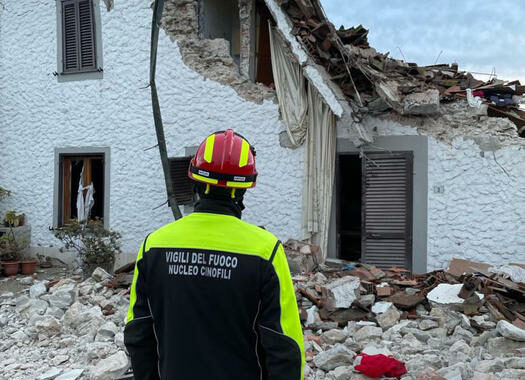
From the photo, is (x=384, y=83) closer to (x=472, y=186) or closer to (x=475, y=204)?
(x=472, y=186)

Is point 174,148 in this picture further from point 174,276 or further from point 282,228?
point 174,276

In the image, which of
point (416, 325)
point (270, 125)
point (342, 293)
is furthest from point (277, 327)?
point (270, 125)

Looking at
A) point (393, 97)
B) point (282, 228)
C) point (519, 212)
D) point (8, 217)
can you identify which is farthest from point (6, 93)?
point (519, 212)

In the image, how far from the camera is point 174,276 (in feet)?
6.50

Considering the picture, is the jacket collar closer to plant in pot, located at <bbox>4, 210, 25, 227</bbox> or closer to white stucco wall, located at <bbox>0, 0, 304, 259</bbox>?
white stucco wall, located at <bbox>0, 0, 304, 259</bbox>

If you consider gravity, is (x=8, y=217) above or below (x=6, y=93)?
below

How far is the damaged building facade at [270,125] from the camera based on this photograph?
24.1 ft

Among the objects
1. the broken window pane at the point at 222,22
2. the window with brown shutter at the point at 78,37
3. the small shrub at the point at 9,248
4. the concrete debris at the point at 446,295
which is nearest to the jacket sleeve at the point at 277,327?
the concrete debris at the point at 446,295

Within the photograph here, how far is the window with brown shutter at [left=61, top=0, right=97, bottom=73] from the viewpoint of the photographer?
9.63 metres

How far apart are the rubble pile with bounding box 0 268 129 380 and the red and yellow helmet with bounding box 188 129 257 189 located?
3178mm

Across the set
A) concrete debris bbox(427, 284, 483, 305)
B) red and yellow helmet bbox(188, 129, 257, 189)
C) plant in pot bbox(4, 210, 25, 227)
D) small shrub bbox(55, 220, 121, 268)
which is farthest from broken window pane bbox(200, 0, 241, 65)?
red and yellow helmet bbox(188, 129, 257, 189)

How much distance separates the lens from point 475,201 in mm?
7262

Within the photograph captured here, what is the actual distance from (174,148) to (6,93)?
419 cm

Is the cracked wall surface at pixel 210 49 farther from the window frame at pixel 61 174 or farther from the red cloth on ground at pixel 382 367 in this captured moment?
the red cloth on ground at pixel 382 367
